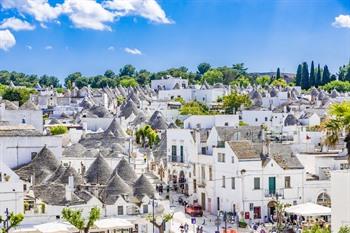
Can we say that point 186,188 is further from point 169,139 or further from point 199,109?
point 199,109

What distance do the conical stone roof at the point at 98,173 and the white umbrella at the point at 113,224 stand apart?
295 inches

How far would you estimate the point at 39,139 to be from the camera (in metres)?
51.4

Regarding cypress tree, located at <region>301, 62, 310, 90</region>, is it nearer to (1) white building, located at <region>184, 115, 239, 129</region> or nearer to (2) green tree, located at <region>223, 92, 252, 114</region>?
(2) green tree, located at <region>223, 92, 252, 114</region>

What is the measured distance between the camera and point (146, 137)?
76125 mm

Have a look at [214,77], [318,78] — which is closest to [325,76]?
[318,78]

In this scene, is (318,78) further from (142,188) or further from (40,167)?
(142,188)

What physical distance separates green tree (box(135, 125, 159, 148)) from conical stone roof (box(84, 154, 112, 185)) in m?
25.3

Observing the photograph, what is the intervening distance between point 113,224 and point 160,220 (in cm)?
405

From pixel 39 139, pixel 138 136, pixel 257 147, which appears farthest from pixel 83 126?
pixel 257 147

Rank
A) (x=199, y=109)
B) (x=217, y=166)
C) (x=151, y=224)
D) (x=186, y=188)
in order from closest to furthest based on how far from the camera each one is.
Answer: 1. (x=151, y=224)
2. (x=217, y=166)
3. (x=186, y=188)
4. (x=199, y=109)

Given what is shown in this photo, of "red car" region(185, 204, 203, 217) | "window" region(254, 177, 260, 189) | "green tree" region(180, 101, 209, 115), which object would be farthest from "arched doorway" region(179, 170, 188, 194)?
"green tree" region(180, 101, 209, 115)

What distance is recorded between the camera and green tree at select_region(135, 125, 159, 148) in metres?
75.0

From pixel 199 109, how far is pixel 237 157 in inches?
2012

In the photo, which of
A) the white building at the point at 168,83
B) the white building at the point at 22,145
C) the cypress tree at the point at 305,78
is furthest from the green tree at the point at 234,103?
the cypress tree at the point at 305,78
